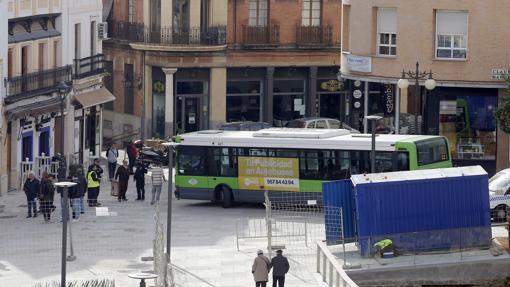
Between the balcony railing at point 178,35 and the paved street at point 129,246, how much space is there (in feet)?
63.3

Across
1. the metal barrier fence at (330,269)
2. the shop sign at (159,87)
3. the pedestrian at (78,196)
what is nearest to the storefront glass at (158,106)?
the shop sign at (159,87)

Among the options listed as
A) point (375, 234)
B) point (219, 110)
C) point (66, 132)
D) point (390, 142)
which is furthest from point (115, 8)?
point (375, 234)

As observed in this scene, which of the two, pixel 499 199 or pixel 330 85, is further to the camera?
pixel 330 85

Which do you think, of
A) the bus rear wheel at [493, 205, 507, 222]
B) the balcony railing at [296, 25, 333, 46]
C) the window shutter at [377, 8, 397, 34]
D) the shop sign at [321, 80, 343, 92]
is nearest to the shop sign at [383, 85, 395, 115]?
the balcony railing at [296, 25, 333, 46]

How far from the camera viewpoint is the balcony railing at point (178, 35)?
7488 centimetres

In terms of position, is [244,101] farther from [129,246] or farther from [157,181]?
[129,246]

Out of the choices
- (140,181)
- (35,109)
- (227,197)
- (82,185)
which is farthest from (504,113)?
(35,109)

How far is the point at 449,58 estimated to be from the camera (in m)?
61.8

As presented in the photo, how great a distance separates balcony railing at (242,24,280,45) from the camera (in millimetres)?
76500

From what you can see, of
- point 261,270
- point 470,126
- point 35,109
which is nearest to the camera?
point 261,270

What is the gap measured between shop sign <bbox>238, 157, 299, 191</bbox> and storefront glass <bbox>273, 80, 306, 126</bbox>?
2262cm

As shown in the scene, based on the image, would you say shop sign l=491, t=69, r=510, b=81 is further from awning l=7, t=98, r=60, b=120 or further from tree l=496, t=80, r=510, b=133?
awning l=7, t=98, r=60, b=120

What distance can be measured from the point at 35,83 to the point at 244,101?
1802cm

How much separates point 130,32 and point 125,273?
34428 mm
